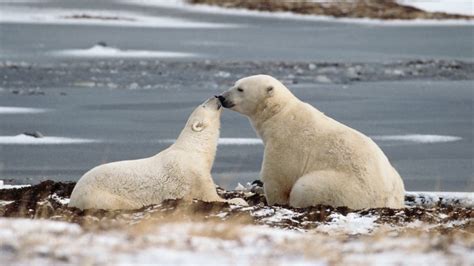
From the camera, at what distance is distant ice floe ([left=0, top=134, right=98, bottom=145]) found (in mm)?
12117

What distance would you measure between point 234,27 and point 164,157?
2194 cm

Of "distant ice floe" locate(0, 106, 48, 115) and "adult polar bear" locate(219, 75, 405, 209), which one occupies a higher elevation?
"adult polar bear" locate(219, 75, 405, 209)

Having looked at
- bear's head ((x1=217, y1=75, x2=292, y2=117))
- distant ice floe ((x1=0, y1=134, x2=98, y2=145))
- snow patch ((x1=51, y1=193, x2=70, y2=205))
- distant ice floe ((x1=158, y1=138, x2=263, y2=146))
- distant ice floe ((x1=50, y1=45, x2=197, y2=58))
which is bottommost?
distant ice floe ((x1=50, y1=45, x2=197, y2=58))

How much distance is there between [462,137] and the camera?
1273cm

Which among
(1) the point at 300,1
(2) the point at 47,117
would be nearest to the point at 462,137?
(2) the point at 47,117

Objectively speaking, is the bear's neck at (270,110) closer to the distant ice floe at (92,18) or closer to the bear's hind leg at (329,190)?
the bear's hind leg at (329,190)

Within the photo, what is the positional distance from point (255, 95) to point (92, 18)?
23.3 metres

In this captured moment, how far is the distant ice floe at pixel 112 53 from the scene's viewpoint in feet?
72.9

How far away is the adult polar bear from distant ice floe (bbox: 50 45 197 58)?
14.2 meters

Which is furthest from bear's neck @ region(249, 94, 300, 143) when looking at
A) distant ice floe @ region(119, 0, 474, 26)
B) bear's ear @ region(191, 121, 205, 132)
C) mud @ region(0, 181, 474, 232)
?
distant ice floe @ region(119, 0, 474, 26)

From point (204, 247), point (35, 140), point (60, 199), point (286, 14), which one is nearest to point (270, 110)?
point (60, 199)

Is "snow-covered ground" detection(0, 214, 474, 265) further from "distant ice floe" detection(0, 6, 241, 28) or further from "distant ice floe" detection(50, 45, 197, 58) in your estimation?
"distant ice floe" detection(0, 6, 241, 28)

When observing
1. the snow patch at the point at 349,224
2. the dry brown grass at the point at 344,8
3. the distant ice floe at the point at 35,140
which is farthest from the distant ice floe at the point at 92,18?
the snow patch at the point at 349,224

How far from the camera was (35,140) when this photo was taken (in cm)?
1223
